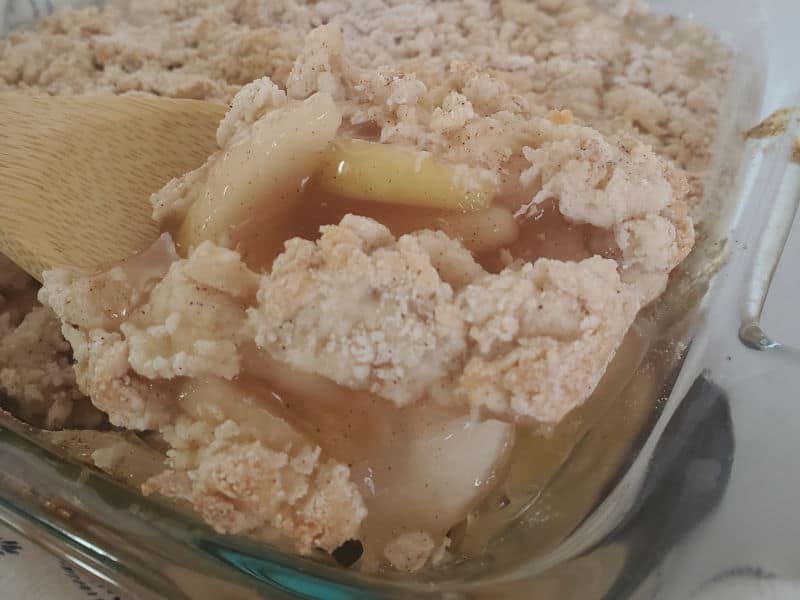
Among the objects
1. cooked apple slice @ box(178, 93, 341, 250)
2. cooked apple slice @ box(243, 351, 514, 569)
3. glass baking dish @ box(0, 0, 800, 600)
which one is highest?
cooked apple slice @ box(178, 93, 341, 250)

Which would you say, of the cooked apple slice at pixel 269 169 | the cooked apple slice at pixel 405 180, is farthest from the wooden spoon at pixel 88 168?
the cooked apple slice at pixel 405 180

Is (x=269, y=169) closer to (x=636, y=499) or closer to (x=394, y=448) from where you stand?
(x=394, y=448)

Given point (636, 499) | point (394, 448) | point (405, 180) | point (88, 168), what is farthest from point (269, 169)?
point (636, 499)

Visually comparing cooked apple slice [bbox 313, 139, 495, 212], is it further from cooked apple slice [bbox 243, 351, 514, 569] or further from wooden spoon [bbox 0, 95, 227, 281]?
wooden spoon [bbox 0, 95, 227, 281]

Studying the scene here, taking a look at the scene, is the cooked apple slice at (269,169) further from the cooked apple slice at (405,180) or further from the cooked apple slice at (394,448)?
the cooked apple slice at (394,448)

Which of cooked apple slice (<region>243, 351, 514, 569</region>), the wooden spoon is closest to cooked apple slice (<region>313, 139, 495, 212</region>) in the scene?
cooked apple slice (<region>243, 351, 514, 569</region>)

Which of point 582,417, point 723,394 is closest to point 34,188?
point 582,417
